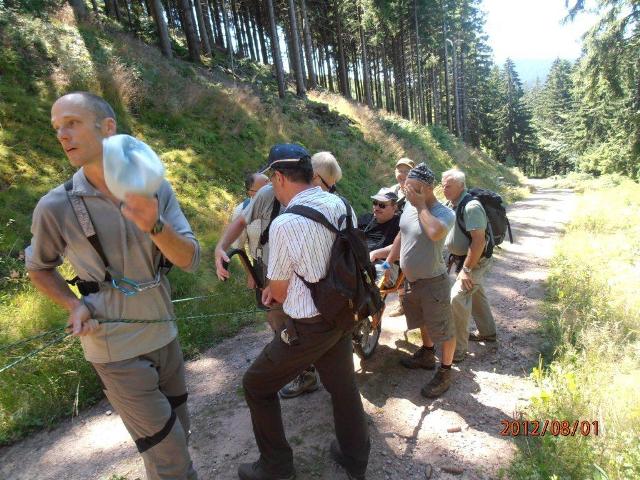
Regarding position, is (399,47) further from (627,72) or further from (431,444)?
(431,444)

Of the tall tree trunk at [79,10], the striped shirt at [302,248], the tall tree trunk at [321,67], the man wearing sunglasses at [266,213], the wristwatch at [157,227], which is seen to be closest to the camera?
the wristwatch at [157,227]

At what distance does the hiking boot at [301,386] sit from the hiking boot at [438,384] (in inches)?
42.9

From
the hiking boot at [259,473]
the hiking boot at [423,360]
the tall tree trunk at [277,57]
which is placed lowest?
the hiking boot at [423,360]

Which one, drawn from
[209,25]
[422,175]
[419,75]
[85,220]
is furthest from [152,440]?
[419,75]

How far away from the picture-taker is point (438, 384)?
3.94m

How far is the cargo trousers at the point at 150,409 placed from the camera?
2.11 m

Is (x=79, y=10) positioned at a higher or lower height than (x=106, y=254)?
higher

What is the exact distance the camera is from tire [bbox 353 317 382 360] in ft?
14.1

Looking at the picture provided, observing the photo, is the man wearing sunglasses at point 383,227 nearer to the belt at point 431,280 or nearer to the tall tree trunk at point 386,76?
the belt at point 431,280

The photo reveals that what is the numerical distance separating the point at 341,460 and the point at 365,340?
1.69m

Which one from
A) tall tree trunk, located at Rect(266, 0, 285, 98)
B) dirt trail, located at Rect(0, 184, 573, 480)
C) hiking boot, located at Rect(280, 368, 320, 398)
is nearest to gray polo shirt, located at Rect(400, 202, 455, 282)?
dirt trail, located at Rect(0, 184, 573, 480)

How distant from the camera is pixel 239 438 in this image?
11.4 feet

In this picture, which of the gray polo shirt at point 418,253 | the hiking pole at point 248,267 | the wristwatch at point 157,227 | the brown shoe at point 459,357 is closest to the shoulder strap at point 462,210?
the gray polo shirt at point 418,253
